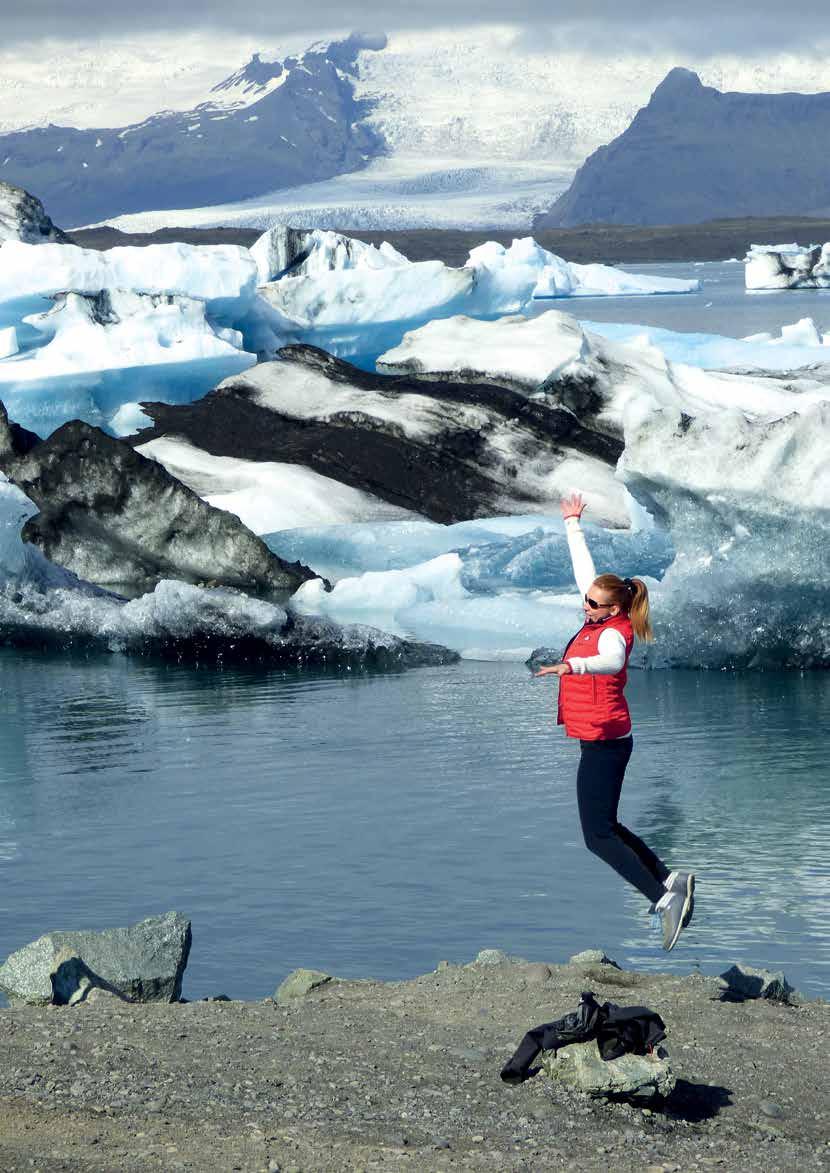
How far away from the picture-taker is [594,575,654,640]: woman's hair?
4629 millimetres

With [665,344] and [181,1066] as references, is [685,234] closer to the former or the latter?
[665,344]

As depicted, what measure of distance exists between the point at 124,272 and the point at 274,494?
9580 millimetres

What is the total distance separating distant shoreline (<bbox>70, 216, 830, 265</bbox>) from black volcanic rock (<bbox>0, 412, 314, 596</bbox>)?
3163 inches

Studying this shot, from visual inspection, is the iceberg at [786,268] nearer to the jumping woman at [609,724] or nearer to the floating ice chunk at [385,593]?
the floating ice chunk at [385,593]

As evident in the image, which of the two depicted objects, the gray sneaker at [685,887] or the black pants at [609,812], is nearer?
the gray sneaker at [685,887]

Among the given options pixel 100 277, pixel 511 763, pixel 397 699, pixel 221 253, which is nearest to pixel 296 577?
pixel 397 699

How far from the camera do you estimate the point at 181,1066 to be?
12.8 ft

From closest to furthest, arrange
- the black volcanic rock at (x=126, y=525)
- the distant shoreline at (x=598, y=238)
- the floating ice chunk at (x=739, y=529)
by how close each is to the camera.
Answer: the floating ice chunk at (x=739, y=529) → the black volcanic rock at (x=126, y=525) → the distant shoreline at (x=598, y=238)

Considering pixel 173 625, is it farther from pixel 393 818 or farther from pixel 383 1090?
pixel 383 1090

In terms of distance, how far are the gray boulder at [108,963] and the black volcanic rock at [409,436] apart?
442 inches

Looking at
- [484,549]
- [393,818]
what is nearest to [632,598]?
[393,818]

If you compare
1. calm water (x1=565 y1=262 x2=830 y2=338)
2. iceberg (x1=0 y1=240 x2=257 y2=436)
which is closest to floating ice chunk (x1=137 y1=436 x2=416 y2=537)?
iceberg (x1=0 y1=240 x2=257 y2=436)

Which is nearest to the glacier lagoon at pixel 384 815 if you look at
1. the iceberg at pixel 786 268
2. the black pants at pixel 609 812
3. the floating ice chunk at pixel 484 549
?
the black pants at pixel 609 812

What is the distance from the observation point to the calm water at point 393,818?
230 inches
